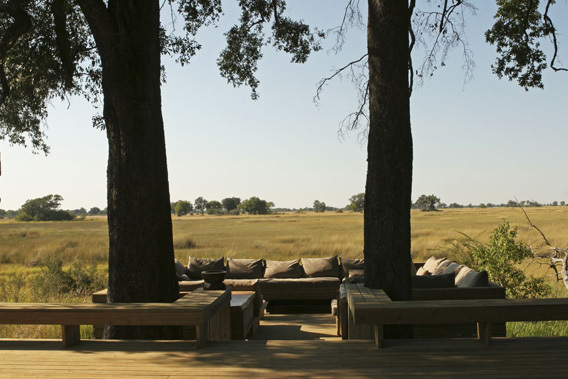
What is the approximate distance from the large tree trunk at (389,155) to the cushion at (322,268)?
170 inches

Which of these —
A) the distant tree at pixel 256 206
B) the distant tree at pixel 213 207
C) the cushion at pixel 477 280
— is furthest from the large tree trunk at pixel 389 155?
the distant tree at pixel 213 207

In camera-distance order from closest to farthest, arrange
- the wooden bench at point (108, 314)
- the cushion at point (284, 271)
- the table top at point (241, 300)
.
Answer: the wooden bench at point (108, 314), the table top at point (241, 300), the cushion at point (284, 271)

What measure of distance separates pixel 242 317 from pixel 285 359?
2497 mm

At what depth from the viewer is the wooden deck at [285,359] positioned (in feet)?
11.9

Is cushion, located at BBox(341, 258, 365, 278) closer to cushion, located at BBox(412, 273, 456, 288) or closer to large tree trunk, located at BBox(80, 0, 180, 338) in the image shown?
cushion, located at BBox(412, 273, 456, 288)

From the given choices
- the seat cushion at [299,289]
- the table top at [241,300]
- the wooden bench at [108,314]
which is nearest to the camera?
the wooden bench at [108,314]

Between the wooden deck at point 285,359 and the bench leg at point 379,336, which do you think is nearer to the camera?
the wooden deck at point 285,359

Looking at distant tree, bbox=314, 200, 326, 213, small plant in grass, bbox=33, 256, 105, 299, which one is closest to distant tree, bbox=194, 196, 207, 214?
distant tree, bbox=314, 200, 326, 213

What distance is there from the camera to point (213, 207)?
98.2 m

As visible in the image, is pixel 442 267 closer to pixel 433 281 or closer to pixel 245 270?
pixel 433 281

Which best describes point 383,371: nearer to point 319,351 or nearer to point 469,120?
point 319,351

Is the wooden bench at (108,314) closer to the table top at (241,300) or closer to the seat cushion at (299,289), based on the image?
the table top at (241,300)

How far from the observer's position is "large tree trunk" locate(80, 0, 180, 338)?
16.5 ft

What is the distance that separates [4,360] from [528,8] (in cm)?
682
